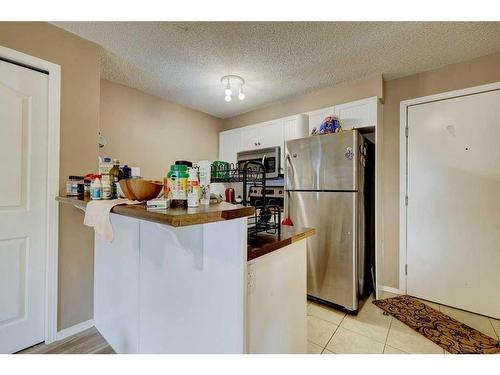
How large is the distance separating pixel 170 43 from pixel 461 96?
265 cm

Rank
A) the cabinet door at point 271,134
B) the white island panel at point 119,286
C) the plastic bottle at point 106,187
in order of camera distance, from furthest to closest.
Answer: the cabinet door at point 271,134 < the white island panel at point 119,286 < the plastic bottle at point 106,187

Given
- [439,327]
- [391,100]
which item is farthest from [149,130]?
[439,327]

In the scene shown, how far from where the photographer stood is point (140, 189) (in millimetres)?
1000

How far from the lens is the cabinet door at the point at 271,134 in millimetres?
2971

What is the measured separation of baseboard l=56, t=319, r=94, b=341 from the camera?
65.9 inches

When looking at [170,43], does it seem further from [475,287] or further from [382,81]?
[475,287]

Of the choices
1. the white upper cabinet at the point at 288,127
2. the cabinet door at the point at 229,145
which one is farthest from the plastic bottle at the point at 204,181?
the cabinet door at the point at 229,145

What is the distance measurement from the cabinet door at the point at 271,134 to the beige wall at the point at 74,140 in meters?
1.92

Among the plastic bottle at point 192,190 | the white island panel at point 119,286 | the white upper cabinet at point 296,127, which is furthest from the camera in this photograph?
the white upper cabinet at point 296,127

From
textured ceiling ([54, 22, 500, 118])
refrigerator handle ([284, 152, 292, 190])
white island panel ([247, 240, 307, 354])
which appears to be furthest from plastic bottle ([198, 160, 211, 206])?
refrigerator handle ([284, 152, 292, 190])

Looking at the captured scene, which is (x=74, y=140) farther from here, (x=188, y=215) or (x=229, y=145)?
(x=229, y=145)

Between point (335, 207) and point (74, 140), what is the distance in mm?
2255

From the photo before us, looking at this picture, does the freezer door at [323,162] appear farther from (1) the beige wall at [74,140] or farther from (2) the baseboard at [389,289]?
(1) the beige wall at [74,140]
